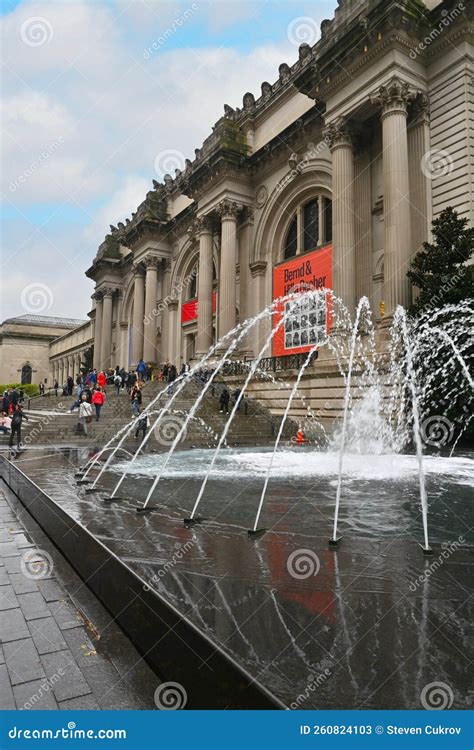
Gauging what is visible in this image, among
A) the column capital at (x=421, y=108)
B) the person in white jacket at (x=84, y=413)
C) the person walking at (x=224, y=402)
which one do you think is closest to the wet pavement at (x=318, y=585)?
the person in white jacket at (x=84, y=413)

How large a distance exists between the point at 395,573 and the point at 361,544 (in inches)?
27.6

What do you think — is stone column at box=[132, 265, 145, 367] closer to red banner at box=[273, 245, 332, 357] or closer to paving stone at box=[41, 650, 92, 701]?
red banner at box=[273, 245, 332, 357]

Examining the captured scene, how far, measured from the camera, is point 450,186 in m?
16.5

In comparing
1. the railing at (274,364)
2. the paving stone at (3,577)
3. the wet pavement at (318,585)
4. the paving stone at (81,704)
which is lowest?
the paving stone at (3,577)

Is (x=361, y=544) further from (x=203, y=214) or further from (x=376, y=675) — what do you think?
(x=203, y=214)

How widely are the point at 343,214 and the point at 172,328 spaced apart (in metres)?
20.7

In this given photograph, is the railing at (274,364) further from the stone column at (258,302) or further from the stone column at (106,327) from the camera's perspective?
the stone column at (106,327)

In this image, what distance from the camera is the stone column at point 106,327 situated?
153 feet

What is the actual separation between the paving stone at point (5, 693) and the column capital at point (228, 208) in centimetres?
2716

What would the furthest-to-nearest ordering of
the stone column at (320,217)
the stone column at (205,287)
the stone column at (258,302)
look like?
the stone column at (205,287), the stone column at (258,302), the stone column at (320,217)

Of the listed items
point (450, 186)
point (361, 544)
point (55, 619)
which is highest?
point (450, 186)

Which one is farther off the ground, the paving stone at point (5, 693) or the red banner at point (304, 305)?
the red banner at point (304, 305)

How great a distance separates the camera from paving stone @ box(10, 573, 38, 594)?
3.75 meters

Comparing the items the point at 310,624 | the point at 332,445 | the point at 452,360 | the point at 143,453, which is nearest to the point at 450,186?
the point at 452,360
